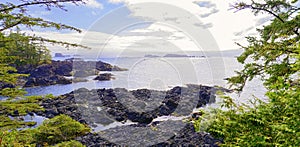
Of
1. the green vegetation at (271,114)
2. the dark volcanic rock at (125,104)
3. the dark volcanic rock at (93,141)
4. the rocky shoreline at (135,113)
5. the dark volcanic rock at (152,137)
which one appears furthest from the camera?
the dark volcanic rock at (125,104)

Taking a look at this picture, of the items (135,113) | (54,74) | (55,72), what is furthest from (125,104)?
(55,72)

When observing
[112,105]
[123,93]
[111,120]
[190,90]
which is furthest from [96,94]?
[190,90]

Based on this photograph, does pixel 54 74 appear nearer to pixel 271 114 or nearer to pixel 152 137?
pixel 152 137

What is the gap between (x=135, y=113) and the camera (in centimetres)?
2531

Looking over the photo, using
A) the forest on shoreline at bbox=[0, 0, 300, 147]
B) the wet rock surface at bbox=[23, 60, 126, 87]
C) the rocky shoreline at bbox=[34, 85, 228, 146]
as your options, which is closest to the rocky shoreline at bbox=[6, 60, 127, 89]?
the wet rock surface at bbox=[23, 60, 126, 87]

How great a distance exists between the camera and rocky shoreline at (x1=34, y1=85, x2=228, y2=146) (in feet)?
57.1

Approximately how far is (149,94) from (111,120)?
12.7m

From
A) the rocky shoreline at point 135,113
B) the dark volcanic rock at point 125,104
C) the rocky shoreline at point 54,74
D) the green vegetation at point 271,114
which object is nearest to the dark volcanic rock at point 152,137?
the rocky shoreline at point 135,113

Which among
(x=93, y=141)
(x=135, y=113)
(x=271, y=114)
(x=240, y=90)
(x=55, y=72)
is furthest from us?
(x=55, y=72)

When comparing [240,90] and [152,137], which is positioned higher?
[240,90]

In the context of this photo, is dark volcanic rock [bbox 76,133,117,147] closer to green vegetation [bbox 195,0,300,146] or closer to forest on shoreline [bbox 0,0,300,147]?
forest on shoreline [bbox 0,0,300,147]

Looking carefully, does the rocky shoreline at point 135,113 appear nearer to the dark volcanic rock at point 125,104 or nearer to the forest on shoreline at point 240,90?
the dark volcanic rock at point 125,104

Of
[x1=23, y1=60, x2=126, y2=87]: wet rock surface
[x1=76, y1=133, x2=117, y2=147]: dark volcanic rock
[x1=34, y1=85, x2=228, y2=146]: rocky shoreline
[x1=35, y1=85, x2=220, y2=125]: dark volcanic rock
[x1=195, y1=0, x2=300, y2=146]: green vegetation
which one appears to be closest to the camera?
[x1=195, y1=0, x2=300, y2=146]: green vegetation

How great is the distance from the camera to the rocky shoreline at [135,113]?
57.1 feet
